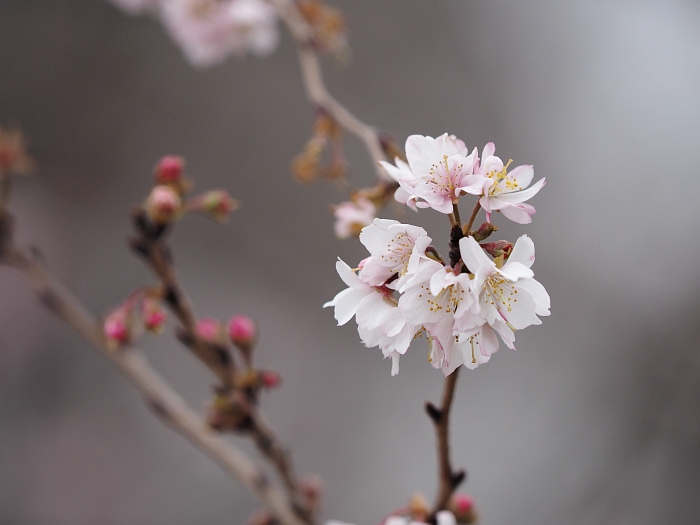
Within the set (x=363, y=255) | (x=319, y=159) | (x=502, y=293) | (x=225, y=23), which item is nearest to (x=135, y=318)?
(x=319, y=159)

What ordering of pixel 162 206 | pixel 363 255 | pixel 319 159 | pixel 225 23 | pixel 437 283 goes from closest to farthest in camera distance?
pixel 437 283 < pixel 162 206 < pixel 319 159 < pixel 225 23 < pixel 363 255

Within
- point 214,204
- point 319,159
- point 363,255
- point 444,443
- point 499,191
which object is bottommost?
point 444,443

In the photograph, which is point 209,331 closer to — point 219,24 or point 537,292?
point 537,292

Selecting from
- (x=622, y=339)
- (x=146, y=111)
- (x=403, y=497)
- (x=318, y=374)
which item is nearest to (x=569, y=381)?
(x=622, y=339)

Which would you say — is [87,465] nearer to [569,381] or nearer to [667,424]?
[569,381]

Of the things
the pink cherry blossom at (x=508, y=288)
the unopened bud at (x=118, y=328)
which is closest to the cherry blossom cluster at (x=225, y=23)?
the unopened bud at (x=118, y=328)

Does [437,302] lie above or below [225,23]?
below

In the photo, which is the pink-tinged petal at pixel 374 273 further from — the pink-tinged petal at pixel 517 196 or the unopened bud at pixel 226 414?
the unopened bud at pixel 226 414

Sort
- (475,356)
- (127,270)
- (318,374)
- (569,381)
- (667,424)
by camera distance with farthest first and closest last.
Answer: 1. (127,270)
2. (318,374)
3. (569,381)
4. (667,424)
5. (475,356)
